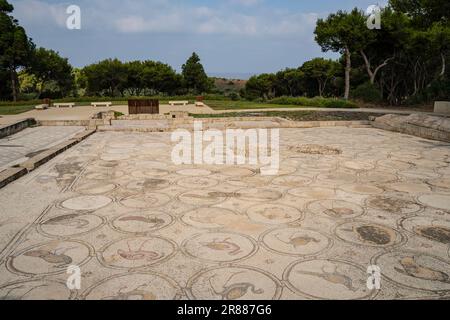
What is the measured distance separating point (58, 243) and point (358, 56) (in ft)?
95.6

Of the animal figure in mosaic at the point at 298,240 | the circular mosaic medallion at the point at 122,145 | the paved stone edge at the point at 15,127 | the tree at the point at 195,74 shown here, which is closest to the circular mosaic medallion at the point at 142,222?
the animal figure in mosaic at the point at 298,240

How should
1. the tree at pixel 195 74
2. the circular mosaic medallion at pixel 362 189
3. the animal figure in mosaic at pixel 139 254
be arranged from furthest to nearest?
the tree at pixel 195 74
the circular mosaic medallion at pixel 362 189
the animal figure in mosaic at pixel 139 254

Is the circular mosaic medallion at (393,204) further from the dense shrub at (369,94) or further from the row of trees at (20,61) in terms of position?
the row of trees at (20,61)

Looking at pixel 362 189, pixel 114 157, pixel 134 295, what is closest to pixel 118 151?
pixel 114 157

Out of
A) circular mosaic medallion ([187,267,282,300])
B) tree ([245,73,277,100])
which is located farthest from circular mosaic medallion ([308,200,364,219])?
tree ([245,73,277,100])

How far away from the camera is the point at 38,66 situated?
34.0 meters

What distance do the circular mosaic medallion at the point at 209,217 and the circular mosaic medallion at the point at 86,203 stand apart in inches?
43.1

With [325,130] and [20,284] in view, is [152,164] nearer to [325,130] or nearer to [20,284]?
[20,284]

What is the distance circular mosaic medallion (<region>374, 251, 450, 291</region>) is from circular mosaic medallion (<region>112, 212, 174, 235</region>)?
1975 mm

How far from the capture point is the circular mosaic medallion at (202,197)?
13.0 ft
